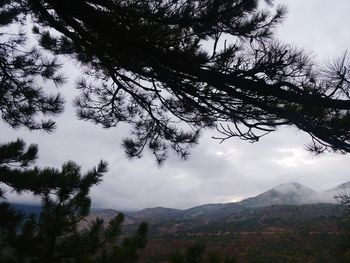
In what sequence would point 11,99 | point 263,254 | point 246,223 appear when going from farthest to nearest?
point 246,223
point 263,254
point 11,99

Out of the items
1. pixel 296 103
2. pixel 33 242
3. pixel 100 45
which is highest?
pixel 100 45

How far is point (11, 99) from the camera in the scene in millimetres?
5832

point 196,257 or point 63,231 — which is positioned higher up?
point 63,231

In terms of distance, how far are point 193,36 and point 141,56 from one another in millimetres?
702

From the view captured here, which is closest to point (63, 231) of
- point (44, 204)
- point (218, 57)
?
point (44, 204)

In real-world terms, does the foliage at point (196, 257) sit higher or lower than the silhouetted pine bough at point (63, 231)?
lower

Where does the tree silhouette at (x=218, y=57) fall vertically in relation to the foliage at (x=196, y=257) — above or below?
above

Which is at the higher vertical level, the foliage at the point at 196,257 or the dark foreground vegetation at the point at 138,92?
the dark foreground vegetation at the point at 138,92

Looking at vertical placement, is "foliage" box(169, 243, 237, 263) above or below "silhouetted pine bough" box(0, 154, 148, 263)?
below

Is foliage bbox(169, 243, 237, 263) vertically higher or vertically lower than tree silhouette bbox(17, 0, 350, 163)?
lower

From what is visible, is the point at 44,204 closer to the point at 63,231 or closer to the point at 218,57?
the point at 63,231

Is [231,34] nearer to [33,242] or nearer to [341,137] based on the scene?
[341,137]

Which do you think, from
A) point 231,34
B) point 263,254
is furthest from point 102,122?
point 263,254

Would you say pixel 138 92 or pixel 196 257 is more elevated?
pixel 138 92
